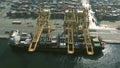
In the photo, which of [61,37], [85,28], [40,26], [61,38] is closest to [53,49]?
[61,38]

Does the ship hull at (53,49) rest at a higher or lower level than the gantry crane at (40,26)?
lower

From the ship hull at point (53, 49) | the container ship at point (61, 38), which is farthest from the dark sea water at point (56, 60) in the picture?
the container ship at point (61, 38)

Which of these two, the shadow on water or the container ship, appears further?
the container ship

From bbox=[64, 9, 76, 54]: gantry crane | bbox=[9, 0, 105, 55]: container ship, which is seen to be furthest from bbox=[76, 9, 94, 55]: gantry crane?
bbox=[64, 9, 76, 54]: gantry crane

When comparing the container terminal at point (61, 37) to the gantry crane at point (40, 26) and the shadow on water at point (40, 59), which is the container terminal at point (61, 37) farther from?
the shadow on water at point (40, 59)

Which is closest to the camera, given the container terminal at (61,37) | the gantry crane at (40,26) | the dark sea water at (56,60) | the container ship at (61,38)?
the dark sea water at (56,60)

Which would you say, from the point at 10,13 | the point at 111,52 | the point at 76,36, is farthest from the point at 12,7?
the point at 111,52

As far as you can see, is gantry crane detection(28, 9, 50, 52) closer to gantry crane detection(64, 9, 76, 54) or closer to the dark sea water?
the dark sea water

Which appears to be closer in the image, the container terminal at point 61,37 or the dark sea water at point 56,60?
the dark sea water at point 56,60
